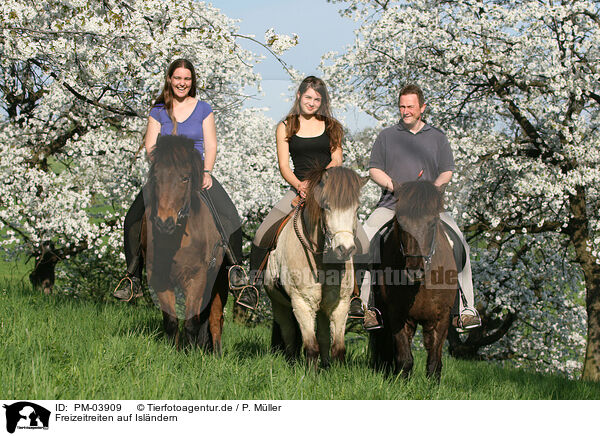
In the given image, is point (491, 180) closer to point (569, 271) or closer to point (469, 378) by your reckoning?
point (569, 271)

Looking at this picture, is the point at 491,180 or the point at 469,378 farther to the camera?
the point at 491,180

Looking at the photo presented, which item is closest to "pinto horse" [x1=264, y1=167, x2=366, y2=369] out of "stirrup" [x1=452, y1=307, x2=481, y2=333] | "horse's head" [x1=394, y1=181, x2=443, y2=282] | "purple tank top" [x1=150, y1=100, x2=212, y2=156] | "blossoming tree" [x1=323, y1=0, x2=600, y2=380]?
"horse's head" [x1=394, y1=181, x2=443, y2=282]

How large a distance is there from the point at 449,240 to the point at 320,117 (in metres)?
2.02

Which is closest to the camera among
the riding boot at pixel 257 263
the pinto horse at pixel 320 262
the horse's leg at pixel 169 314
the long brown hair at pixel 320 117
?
the pinto horse at pixel 320 262

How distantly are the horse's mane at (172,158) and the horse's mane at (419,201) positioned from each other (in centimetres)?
217

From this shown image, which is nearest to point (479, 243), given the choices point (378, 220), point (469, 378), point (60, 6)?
point (469, 378)

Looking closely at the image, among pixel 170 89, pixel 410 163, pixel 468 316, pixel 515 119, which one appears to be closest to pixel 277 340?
pixel 468 316

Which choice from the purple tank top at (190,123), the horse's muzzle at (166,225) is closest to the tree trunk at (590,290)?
the purple tank top at (190,123)

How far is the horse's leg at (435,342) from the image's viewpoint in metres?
5.79

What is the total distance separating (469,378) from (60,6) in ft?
31.0

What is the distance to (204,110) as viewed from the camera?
6.38 m

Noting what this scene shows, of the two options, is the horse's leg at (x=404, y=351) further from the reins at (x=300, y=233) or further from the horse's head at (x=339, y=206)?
the horse's head at (x=339, y=206)
